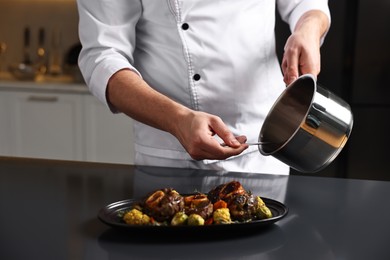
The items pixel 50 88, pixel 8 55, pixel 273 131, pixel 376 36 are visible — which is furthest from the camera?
pixel 8 55

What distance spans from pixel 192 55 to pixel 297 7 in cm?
32

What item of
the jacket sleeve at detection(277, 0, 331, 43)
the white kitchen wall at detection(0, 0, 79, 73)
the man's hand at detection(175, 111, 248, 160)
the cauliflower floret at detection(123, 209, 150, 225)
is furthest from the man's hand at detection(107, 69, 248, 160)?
the white kitchen wall at detection(0, 0, 79, 73)

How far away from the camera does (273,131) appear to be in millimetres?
1262

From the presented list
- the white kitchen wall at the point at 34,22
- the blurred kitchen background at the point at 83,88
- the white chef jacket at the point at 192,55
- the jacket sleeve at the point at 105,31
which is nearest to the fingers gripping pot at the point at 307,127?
the white chef jacket at the point at 192,55

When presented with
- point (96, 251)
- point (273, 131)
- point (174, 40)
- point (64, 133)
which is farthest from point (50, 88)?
point (96, 251)

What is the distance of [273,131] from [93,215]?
0.35 metres

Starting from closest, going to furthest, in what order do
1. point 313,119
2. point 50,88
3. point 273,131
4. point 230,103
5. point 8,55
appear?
point 313,119 < point 273,131 < point 230,103 < point 50,88 < point 8,55

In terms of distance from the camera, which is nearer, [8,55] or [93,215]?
[93,215]

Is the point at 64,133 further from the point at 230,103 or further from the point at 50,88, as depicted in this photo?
the point at 230,103

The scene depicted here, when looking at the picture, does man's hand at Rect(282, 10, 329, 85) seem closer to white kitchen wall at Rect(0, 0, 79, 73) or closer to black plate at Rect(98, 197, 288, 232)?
black plate at Rect(98, 197, 288, 232)

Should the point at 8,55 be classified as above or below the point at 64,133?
above

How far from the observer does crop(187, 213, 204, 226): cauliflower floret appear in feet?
3.27

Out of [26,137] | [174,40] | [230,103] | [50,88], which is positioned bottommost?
[26,137]

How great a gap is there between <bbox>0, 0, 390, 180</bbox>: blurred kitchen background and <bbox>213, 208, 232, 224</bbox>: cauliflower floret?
7.23 ft
